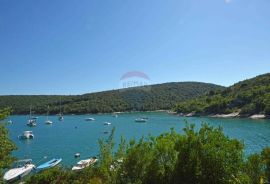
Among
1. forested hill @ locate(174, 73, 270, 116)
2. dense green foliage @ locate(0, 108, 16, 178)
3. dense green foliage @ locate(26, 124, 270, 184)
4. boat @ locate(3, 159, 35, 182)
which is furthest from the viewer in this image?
forested hill @ locate(174, 73, 270, 116)

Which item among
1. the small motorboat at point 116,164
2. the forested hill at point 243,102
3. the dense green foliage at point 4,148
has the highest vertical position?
the forested hill at point 243,102

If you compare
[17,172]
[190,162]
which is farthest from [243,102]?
[190,162]

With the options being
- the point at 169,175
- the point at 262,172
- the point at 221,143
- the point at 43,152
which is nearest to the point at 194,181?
the point at 169,175

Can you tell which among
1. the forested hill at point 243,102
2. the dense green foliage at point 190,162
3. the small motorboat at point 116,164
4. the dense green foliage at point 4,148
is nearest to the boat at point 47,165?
the dense green foliage at point 4,148

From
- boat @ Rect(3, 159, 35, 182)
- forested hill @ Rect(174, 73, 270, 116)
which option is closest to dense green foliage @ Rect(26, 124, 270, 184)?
boat @ Rect(3, 159, 35, 182)

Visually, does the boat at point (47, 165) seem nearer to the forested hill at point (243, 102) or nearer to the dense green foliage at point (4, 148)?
the dense green foliage at point (4, 148)

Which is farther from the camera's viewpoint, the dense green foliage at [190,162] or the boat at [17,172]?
the boat at [17,172]

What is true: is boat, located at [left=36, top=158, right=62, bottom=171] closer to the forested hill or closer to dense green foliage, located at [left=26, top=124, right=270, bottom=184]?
dense green foliage, located at [left=26, top=124, right=270, bottom=184]
